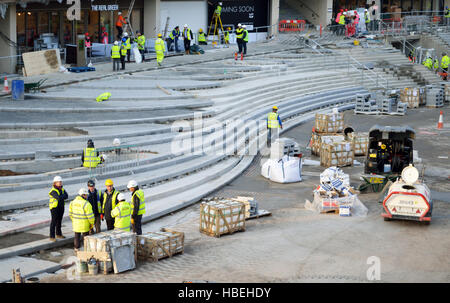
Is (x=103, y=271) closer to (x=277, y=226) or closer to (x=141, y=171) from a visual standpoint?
(x=277, y=226)

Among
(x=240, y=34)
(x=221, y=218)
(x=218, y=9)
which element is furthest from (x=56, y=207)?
(x=218, y=9)

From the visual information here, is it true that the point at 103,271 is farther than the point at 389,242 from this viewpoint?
No

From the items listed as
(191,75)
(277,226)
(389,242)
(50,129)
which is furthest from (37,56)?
(389,242)

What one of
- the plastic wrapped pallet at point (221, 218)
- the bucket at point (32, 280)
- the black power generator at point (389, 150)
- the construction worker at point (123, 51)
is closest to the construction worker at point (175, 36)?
the construction worker at point (123, 51)

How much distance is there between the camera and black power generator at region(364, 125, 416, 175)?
2367 centimetres

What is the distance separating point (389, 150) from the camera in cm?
2395

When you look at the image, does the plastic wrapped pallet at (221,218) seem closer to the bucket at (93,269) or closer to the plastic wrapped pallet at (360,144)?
the bucket at (93,269)

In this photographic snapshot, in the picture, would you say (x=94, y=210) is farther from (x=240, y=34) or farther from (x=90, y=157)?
(x=240, y=34)

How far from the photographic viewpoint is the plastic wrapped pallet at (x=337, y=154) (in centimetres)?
2614

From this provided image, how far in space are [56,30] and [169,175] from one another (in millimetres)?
21010

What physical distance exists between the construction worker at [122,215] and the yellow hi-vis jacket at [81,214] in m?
0.53

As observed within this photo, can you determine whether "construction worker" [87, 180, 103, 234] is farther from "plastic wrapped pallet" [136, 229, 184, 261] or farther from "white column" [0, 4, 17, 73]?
"white column" [0, 4, 17, 73]

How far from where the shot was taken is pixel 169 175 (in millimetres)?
23109

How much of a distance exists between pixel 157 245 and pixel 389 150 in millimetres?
10407
